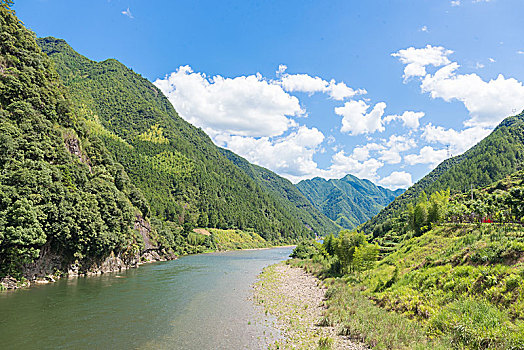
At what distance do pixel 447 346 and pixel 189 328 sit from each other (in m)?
22.1

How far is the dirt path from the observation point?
75.6 ft

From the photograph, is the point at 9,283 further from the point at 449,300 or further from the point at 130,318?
the point at 449,300

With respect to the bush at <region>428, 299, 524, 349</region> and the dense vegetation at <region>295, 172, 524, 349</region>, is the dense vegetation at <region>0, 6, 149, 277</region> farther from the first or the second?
the bush at <region>428, 299, 524, 349</region>

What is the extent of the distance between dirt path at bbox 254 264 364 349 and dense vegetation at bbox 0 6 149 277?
36260 millimetres

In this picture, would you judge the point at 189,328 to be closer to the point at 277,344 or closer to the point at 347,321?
the point at 277,344

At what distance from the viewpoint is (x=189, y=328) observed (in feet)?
91.9

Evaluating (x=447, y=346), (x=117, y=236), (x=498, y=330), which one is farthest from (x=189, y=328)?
(x=117, y=236)

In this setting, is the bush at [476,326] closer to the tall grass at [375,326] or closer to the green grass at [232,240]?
the tall grass at [375,326]

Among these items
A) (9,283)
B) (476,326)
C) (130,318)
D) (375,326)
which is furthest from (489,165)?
(9,283)

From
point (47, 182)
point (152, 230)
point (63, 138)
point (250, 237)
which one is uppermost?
point (63, 138)

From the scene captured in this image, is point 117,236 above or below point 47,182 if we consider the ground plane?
below

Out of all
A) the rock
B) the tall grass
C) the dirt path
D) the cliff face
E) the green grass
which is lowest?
the green grass

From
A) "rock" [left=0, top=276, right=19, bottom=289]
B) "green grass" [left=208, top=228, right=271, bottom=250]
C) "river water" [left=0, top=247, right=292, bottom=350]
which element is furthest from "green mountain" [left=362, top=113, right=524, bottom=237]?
"rock" [left=0, top=276, right=19, bottom=289]

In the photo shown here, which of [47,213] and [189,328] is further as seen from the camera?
[47,213]
